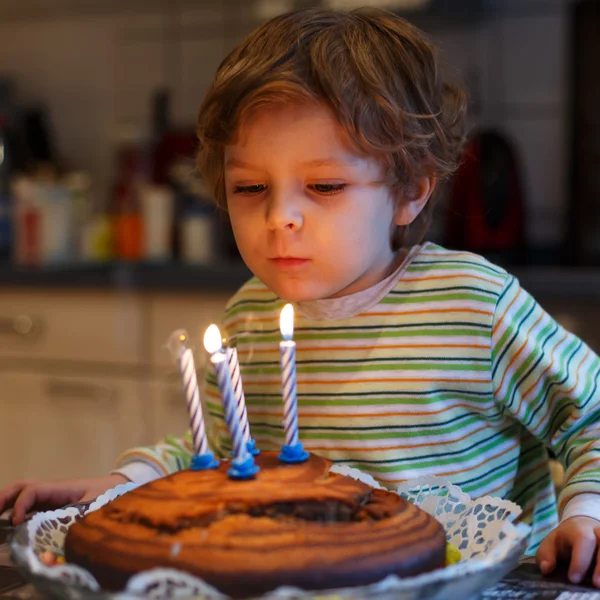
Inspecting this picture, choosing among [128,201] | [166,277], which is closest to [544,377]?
[166,277]

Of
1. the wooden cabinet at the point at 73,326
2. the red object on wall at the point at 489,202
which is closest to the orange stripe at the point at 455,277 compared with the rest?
the red object on wall at the point at 489,202

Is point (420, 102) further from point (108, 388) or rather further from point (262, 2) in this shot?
point (262, 2)

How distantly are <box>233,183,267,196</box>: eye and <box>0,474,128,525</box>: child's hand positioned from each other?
30 cm

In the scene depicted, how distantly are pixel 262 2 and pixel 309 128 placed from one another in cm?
186

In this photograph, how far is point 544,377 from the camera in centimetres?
90

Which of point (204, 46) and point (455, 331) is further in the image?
point (204, 46)

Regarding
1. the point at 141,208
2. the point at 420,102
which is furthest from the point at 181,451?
the point at 141,208

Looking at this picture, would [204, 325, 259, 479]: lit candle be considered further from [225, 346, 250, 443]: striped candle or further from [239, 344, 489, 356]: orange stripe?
[239, 344, 489, 356]: orange stripe

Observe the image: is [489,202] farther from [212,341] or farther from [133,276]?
[212,341]

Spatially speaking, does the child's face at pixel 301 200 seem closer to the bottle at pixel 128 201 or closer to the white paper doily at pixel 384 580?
the white paper doily at pixel 384 580

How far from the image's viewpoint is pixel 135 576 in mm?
533

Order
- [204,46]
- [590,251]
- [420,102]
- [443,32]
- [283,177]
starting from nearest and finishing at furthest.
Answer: [283,177] < [420,102] < [590,251] < [443,32] < [204,46]

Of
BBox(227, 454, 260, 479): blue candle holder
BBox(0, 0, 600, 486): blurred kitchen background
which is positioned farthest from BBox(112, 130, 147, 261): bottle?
BBox(227, 454, 260, 479): blue candle holder

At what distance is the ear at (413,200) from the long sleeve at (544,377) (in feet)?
0.40
